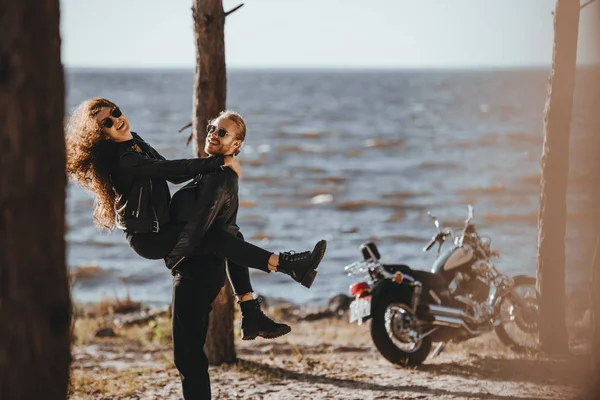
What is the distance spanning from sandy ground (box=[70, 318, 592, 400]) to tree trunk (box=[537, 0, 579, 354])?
45cm

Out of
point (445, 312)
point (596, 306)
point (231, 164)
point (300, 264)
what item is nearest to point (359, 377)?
point (445, 312)

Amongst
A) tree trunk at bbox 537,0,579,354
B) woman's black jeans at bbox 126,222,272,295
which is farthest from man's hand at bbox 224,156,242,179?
tree trunk at bbox 537,0,579,354

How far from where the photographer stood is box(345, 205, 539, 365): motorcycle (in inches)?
341

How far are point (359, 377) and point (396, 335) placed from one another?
680 mm

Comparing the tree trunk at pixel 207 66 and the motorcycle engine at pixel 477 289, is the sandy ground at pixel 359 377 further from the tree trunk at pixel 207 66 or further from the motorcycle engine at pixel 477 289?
the tree trunk at pixel 207 66

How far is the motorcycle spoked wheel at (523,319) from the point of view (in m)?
9.09

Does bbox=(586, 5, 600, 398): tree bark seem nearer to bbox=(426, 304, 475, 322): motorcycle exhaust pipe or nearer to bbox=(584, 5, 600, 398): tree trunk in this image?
bbox=(584, 5, 600, 398): tree trunk

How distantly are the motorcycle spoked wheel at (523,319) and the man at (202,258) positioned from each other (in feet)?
13.7

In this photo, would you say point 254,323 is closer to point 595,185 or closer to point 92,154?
point 92,154

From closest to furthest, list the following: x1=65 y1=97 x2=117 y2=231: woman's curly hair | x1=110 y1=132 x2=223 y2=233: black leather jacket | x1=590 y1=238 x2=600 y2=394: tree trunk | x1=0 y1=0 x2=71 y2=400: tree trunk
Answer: x1=0 y1=0 x2=71 y2=400: tree trunk
x1=110 y1=132 x2=223 y2=233: black leather jacket
x1=65 y1=97 x2=117 y2=231: woman's curly hair
x1=590 y1=238 x2=600 y2=394: tree trunk

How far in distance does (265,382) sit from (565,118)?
3.69m

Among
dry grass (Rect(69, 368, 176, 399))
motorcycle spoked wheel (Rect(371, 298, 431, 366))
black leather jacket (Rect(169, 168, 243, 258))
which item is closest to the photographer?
black leather jacket (Rect(169, 168, 243, 258))

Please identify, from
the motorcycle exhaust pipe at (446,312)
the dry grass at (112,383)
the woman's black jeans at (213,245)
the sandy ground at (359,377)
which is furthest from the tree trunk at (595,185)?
the dry grass at (112,383)

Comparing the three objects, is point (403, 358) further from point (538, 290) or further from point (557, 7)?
point (557, 7)
